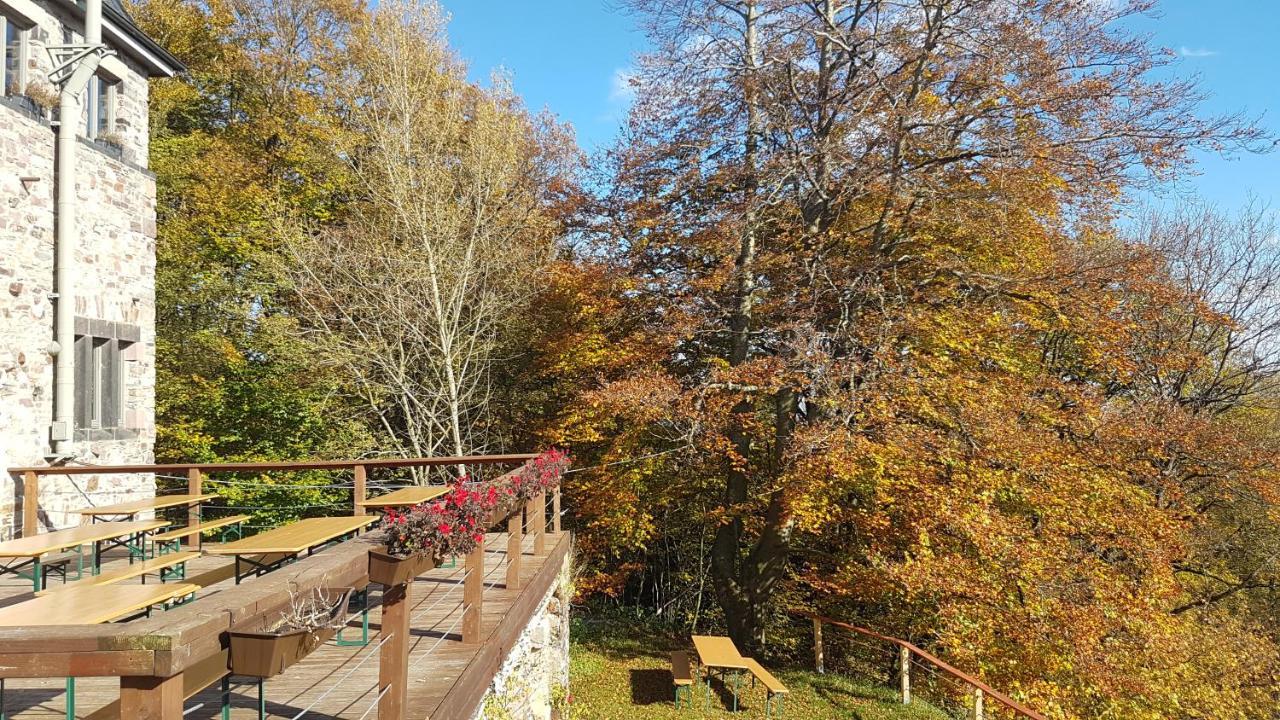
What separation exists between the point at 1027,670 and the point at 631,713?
15.0ft

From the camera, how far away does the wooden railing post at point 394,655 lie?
3049 millimetres

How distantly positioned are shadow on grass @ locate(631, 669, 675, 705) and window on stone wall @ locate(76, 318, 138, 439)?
259 inches

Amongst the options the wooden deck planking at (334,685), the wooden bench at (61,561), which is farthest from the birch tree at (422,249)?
the wooden deck planking at (334,685)

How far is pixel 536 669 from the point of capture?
628 centimetres

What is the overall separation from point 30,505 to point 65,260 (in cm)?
223

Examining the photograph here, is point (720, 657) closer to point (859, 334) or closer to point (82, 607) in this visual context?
point (859, 334)

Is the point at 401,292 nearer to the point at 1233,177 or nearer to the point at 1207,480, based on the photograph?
the point at 1207,480

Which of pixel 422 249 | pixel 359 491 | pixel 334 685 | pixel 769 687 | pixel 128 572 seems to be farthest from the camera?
pixel 422 249

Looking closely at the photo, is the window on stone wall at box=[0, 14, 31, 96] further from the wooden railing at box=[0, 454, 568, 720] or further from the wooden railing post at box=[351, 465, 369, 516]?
the wooden railing at box=[0, 454, 568, 720]

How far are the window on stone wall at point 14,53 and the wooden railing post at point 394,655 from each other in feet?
22.6

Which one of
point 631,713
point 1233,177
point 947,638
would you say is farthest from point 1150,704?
point 1233,177

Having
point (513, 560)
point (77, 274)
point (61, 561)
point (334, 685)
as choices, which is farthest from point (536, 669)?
point (77, 274)

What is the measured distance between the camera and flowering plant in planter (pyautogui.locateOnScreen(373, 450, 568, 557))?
3373 mm

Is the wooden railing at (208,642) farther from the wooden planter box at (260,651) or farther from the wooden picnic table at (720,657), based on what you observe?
the wooden picnic table at (720,657)
